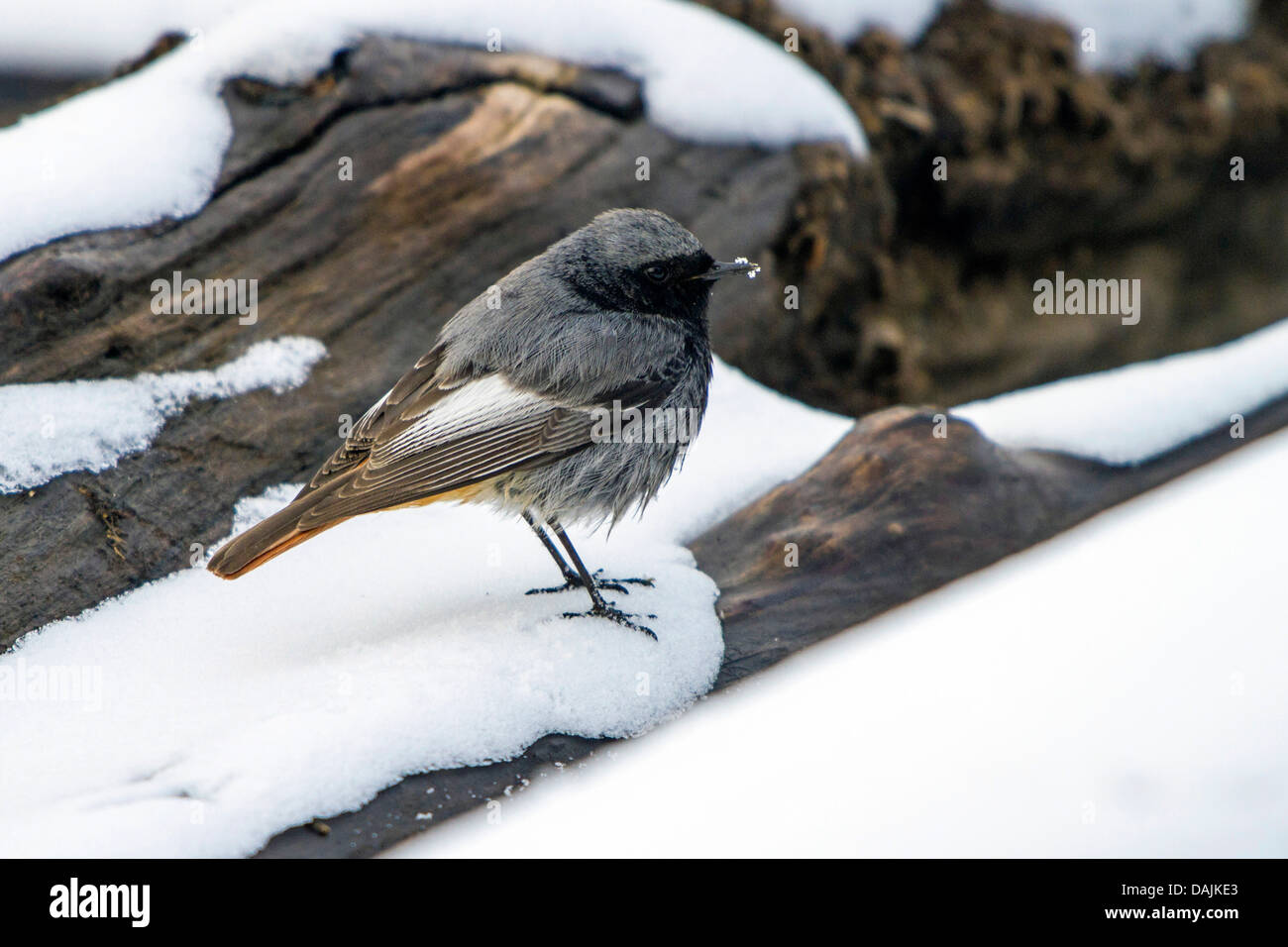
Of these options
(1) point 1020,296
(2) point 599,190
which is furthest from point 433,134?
(1) point 1020,296

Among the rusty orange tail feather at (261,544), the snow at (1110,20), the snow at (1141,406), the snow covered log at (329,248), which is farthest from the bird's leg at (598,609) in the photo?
the snow at (1110,20)

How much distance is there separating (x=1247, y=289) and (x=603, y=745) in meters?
8.73

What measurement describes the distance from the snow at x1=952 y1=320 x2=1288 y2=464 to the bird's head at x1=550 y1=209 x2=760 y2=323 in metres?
1.75

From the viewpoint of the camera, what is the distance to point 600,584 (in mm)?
4434

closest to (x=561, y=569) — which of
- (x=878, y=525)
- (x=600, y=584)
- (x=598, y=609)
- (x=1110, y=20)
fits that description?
(x=600, y=584)

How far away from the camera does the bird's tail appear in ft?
12.3

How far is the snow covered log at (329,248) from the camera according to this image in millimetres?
4340

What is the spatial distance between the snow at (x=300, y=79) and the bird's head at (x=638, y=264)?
1.86m

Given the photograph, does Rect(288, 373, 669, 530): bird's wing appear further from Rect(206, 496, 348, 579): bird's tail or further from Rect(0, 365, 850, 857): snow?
Rect(0, 365, 850, 857): snow

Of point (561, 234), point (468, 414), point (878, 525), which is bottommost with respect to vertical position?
point (878, 525)

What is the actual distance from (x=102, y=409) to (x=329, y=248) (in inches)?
50.4

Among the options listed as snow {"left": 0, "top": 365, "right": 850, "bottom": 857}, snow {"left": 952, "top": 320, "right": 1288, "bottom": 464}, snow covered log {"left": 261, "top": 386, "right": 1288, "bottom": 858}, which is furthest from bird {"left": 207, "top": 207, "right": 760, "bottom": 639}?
snow {"left": 952, "top": 320, "right": 1288, "bottom": 464}

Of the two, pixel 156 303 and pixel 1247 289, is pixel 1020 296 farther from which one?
pixel 156 303

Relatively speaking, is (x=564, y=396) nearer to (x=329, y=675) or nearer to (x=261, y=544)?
(x=261, y=544)
